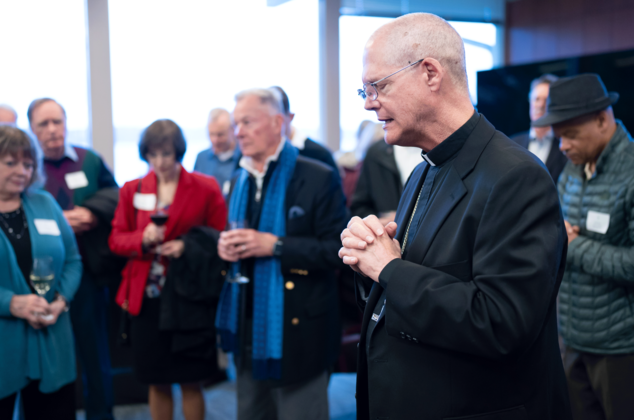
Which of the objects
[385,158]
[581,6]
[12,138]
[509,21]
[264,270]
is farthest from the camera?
[509,21]

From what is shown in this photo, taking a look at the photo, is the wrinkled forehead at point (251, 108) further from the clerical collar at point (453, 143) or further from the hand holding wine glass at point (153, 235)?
the clerical collar at point (453, 143)

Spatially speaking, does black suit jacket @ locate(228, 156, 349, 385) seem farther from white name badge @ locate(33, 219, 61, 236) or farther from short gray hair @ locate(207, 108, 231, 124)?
short gray hair @ locate(207, 108, 231, 124)

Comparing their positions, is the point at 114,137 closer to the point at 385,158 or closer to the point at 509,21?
the point at 385,158

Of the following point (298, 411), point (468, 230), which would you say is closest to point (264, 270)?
point (298, 411)

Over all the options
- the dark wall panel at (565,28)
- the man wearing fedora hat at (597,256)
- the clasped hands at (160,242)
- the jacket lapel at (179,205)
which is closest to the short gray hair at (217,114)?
the jacket lapel at (179,205)

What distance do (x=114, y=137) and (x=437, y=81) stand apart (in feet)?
18.2

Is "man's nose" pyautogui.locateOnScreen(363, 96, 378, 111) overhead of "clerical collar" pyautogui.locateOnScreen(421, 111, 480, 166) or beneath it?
overhead

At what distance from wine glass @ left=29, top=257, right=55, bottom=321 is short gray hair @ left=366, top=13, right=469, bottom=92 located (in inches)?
63.7

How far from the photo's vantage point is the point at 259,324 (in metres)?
2.29

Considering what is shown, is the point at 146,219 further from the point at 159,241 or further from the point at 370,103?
the point at 370,103

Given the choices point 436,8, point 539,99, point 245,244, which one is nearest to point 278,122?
point 245,244

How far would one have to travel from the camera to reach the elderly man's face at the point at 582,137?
6.94 ft

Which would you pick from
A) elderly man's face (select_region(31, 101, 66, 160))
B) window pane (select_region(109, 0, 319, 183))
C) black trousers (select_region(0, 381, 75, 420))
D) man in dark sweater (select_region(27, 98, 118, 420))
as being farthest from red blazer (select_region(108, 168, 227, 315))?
window pane (select_region(109, 0, 319, 183))

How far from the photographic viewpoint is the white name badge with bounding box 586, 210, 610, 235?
6.55 feet
